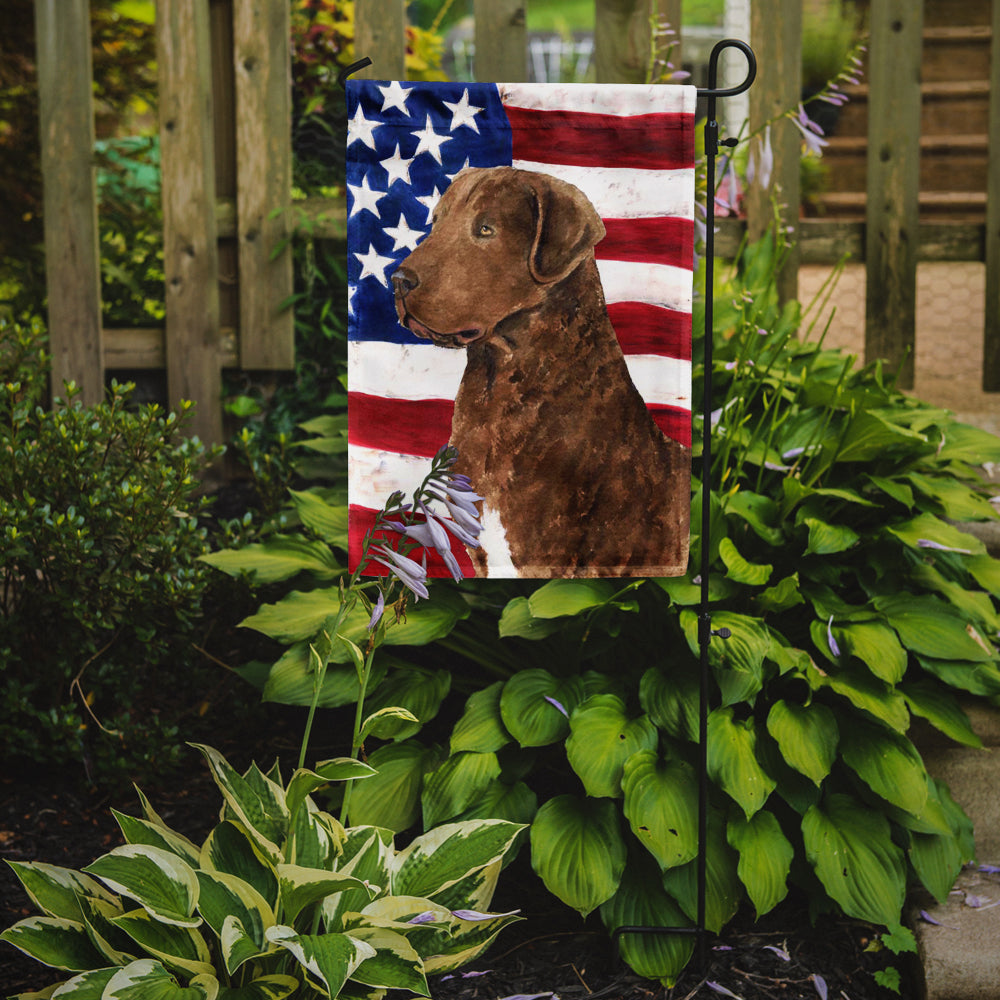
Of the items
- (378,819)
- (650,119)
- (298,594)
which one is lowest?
(378,819)

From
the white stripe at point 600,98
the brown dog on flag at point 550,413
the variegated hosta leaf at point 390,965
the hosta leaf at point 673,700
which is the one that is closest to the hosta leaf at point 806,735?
the hosta leaf at point 673,700

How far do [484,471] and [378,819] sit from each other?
0.77 m

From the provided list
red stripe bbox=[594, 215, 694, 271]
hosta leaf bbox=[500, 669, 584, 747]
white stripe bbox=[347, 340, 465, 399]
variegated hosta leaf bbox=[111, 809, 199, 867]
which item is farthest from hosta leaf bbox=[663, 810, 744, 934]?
red stripe bbox=[594, 215, 694, 271]

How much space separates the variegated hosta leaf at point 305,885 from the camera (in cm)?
160

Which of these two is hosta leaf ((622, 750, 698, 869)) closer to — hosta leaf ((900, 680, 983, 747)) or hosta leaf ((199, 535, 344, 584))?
hosta leaf ((900, 680, 983, 747))

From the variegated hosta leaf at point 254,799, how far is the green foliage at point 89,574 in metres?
0.71

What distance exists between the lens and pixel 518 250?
2.04 metres

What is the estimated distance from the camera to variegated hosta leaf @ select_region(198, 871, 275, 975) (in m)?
1.68

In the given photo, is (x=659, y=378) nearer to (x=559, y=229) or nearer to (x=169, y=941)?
(x=559, y=229)

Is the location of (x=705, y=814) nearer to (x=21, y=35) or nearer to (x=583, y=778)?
(x=583, y=778)

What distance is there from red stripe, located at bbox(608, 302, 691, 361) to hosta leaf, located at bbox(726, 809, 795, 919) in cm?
96

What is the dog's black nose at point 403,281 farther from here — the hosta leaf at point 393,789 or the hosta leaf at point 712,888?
the hosta leaf at point 712,888

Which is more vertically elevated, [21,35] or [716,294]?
[21,35]

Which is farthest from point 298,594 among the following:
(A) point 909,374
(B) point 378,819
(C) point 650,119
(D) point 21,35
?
(D) point 21,35
